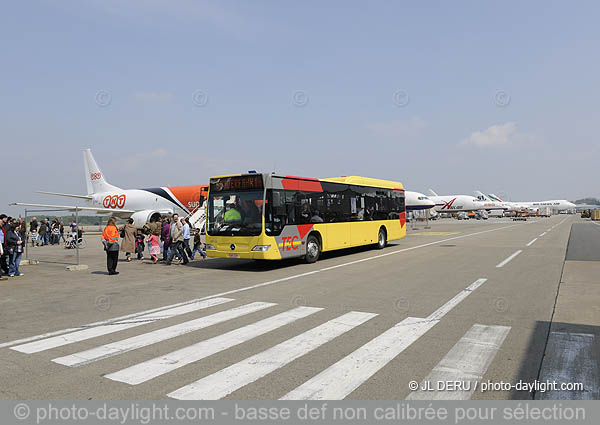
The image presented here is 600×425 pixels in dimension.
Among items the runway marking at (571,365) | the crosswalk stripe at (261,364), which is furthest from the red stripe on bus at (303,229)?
the runway marking at (571,365)

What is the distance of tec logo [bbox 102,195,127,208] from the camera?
39906mm

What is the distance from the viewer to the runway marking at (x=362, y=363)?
12.8ft

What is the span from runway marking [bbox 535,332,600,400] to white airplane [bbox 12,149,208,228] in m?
28.9

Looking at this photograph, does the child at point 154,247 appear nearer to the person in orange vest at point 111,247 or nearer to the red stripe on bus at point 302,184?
the person in orange vest at point 111,247

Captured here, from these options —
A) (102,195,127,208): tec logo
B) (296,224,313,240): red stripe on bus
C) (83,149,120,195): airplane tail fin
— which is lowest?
(296,224,313,240): red stripe on bus

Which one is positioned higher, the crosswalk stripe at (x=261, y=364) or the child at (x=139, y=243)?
the child at (x=139, y=243)

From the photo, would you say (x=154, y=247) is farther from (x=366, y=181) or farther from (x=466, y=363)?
(x=466, y=363)

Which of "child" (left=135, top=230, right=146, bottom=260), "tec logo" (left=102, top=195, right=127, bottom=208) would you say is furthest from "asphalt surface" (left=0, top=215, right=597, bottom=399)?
"tec logo" (left=102, top=195, right=127, bottom=208)

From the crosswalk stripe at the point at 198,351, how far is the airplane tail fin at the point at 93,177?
4137cm

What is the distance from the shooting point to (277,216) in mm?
12781

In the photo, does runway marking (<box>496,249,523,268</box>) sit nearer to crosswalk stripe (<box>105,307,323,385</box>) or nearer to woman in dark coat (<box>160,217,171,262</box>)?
crosswalk stripe (<box>105,307,323,385</box>)

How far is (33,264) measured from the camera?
1552 cm

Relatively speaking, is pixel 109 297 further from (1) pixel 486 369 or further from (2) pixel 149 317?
(1) pixel 486 369

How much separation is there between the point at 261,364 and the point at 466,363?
7.46 ft
